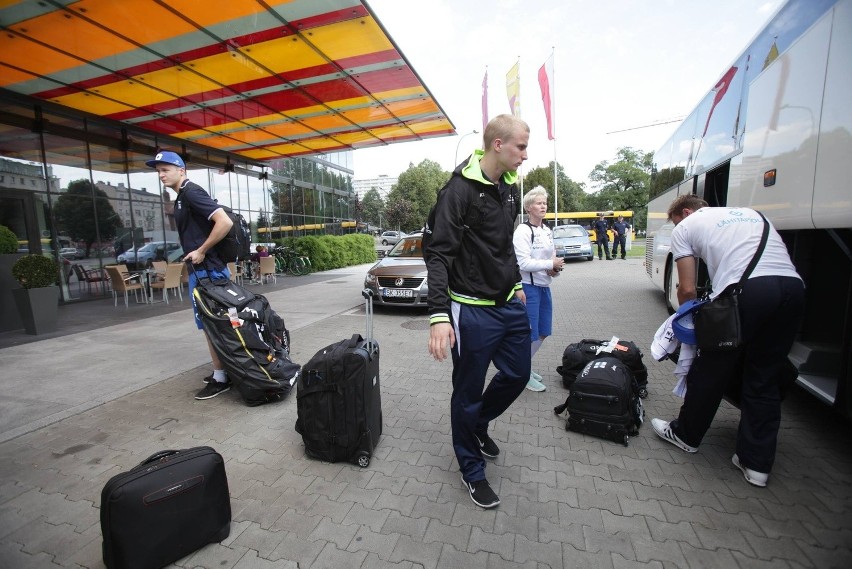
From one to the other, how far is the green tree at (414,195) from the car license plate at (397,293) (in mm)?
43632

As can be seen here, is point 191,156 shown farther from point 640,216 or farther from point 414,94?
point 640,216

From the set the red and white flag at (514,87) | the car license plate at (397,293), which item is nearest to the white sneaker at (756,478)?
the car license plate at (397,293)

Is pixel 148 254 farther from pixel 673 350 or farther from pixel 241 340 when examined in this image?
pixel 673 350

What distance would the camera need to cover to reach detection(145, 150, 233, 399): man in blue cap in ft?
12.0

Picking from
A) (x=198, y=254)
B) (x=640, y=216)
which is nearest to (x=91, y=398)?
(x=198, y=254)

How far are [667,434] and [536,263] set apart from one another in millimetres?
1681

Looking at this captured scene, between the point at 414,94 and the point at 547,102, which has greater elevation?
the point at 547,102

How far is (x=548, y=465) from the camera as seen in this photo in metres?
2.84

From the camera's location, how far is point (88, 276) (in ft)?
35.9

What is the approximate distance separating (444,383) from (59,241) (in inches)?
441

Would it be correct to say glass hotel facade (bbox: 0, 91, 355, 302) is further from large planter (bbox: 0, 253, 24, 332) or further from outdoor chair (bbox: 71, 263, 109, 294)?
large planter (bbox: 0, 253, 24, 332)

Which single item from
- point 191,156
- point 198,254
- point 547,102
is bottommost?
point 198,254

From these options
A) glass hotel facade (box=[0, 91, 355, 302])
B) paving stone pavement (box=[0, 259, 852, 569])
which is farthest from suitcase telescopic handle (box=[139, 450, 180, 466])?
glass hotel facade (box=[0, 91, 355, 302])

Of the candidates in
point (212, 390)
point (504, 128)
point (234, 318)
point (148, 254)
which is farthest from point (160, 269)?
point (504, 128)
